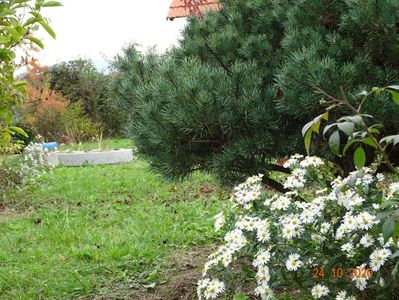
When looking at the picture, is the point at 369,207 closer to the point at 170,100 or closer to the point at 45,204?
the point at 170,100

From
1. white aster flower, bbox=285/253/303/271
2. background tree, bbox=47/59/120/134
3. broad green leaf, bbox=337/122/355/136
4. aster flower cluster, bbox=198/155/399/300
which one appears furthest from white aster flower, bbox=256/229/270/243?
background tree, bbox=47/59/120/134

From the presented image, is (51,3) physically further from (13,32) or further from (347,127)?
(347,127)

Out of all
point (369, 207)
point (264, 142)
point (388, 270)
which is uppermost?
point (264, 142)

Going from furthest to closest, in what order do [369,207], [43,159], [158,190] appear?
[43,159] < [158,190] < [369,207]

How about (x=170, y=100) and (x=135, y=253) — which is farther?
(x=135, y=253)

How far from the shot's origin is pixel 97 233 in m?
4.59

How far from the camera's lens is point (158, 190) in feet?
22.1

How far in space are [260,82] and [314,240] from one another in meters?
0.92

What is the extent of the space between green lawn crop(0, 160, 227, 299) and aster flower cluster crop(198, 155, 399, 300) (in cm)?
106

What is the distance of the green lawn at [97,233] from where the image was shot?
3.42m

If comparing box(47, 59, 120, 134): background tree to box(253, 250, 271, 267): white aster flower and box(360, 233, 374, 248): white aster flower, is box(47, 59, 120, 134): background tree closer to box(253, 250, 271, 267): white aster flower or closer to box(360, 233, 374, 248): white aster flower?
box(253, 250, 271, 267): white aster flower

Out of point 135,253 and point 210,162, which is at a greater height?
point 210,162

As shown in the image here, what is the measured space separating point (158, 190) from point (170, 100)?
161 inches

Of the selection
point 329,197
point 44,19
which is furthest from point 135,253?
point 44,19
